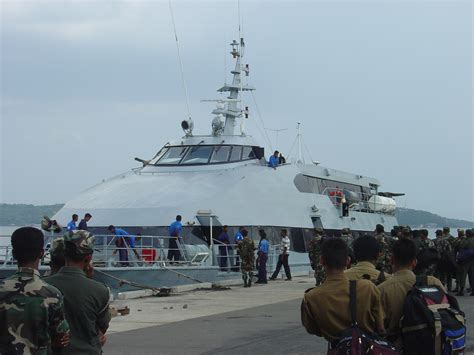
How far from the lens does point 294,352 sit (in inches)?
372

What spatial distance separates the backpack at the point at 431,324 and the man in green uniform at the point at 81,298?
1.87 m

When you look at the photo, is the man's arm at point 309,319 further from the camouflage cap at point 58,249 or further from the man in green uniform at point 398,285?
the camouflage cap at point 58,249

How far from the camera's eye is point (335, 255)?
4.90m

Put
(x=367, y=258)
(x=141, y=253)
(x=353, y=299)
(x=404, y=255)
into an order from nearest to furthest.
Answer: (x=353, y=299), (x=404, y=255), (x=367, y=258), (x=141, y=253)

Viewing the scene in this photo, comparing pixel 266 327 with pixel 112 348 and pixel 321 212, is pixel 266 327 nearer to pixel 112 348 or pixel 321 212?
pixel 112 348

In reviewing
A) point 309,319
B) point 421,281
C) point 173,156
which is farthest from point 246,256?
point 309,319

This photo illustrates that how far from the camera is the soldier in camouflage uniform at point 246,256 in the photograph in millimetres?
19266

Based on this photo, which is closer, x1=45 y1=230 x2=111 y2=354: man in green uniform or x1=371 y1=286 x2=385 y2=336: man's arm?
x1=371 y1=286 x2=385 y2=336: man's arm

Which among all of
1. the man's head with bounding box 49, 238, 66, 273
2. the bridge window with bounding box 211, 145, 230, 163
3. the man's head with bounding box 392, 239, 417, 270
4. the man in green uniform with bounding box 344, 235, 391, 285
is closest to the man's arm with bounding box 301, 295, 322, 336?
the man in green uniform with bounding box 344, 235, 391, 285

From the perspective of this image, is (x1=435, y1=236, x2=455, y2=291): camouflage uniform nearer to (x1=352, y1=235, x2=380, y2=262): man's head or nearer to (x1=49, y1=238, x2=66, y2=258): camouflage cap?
(x1=352, y1=235, x2=380, y2=262): man's head

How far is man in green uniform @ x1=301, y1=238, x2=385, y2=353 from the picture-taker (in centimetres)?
476

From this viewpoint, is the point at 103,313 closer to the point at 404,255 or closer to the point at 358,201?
the point at 404,255

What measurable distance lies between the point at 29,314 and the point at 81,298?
1.73ft

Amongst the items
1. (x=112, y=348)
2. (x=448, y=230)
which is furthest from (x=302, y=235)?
(x=112, y=348)
